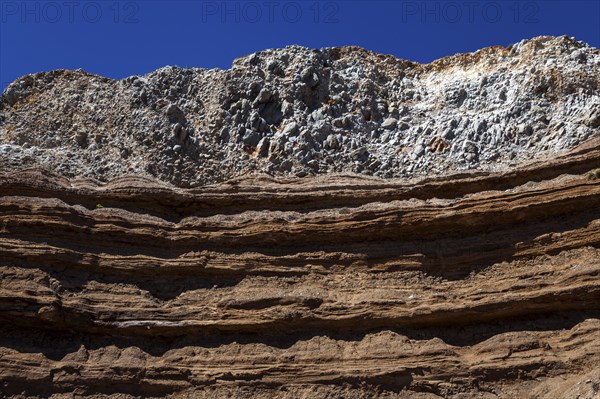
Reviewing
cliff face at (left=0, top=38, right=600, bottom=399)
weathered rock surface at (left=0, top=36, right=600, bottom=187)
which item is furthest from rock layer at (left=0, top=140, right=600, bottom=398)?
weathered rock surface at (left=0, top=36, right=600, bottom=187)

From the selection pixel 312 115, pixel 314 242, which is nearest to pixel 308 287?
pixel 314 242

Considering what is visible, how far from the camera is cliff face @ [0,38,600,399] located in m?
12.1

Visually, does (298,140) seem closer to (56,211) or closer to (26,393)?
(56,211)

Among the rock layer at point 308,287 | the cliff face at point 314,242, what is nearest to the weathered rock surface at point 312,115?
the cliff face at point 314,242

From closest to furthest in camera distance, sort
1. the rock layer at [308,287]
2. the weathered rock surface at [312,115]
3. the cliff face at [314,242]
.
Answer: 1. the rock layer at [308,287]
2. the cliff face at [314,242]
3. the weathered rock surface at [312,115]

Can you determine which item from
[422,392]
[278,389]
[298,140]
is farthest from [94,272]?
[422,392]

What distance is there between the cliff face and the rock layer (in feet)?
0.12

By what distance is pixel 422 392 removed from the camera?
11641 mm

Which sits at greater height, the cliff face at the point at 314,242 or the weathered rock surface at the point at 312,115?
the weathered rock surface at the point at 312,115

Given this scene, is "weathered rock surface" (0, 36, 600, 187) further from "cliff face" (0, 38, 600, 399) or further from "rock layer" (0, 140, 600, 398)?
"rock layer" (0, 140, 600, 398)

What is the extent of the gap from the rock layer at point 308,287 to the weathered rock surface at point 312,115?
53.1 inches

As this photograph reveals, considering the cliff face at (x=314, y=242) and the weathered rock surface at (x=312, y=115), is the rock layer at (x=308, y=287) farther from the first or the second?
the weathered rock surface at (x=312, y=115)

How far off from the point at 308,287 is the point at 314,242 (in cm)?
102

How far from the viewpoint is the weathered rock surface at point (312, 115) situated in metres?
15.8
